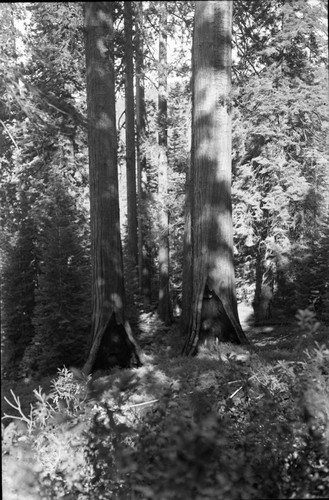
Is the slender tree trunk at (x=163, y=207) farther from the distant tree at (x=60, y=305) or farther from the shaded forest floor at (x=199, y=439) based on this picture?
the shaded forest floor at (x=199, y=439)

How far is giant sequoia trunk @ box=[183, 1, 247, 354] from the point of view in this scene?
21.8ft

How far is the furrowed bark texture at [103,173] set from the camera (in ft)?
26.3

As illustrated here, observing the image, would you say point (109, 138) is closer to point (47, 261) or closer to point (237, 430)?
point (47, 261)

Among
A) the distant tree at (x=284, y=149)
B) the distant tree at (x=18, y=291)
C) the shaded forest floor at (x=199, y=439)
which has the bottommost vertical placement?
the shaded forest floor at (x=199, y=439)

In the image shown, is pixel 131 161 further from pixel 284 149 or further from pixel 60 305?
pixel 60 305

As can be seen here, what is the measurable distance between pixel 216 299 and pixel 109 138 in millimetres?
3261

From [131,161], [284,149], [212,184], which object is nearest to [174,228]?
[131,161]

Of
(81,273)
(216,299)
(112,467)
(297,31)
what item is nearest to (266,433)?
(112,467)

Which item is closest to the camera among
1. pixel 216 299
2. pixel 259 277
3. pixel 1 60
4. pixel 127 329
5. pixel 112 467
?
pixel 112 467

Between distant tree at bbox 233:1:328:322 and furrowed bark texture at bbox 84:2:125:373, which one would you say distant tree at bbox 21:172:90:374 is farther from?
distant tree at bbox 233:1:328:322

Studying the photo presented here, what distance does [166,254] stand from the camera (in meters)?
18.8

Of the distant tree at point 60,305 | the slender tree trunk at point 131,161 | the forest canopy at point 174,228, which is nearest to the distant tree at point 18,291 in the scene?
the forest canopy at point 174,228

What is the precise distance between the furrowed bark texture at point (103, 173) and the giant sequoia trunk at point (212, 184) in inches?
Answer: 66.1

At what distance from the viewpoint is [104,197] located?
8242 mm
